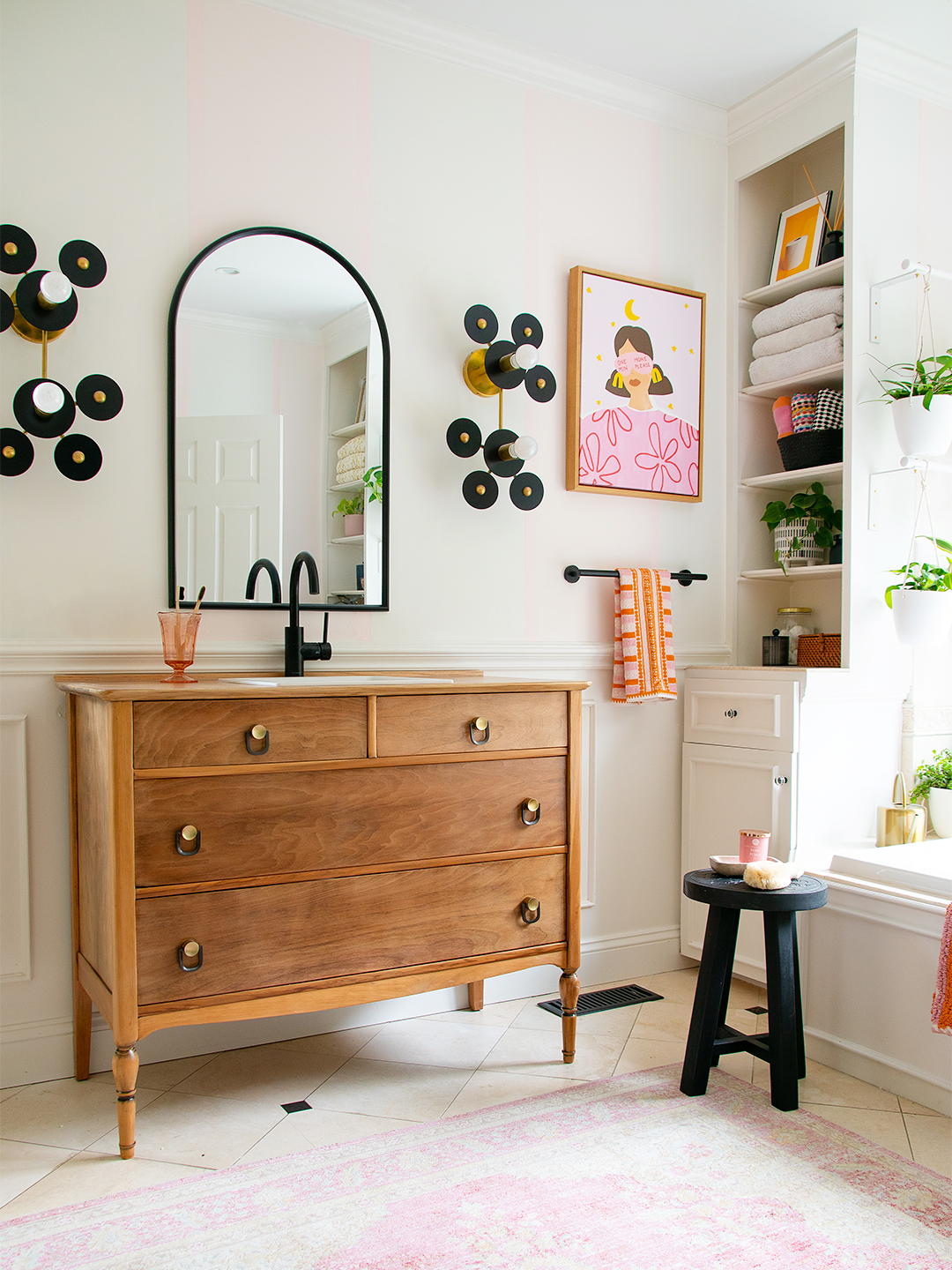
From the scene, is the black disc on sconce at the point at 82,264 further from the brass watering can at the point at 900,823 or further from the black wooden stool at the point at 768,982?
the brass watering can at the point at 900,823

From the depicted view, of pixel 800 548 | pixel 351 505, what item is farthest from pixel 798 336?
pixel 351 505

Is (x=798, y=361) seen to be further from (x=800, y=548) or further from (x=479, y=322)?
(x=479, y=322)

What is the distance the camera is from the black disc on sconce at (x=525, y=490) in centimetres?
271

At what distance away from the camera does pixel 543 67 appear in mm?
2793

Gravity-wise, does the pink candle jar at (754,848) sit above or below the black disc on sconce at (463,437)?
below

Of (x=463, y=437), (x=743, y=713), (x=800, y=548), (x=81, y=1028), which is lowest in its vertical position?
(x=81, y=1028)

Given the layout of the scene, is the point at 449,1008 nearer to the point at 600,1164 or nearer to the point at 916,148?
Answer: the point at 600,1164

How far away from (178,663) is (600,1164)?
1338mm

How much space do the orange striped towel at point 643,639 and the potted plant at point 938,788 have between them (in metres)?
0.77

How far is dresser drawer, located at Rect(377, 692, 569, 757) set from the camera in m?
2.04

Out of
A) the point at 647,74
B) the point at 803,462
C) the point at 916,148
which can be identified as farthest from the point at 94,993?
the point at 916,148

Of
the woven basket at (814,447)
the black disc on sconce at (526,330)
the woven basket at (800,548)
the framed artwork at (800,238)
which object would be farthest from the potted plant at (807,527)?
the black disc on sconce at (526,330)

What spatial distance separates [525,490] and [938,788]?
1.49 meters

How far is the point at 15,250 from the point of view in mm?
2074
